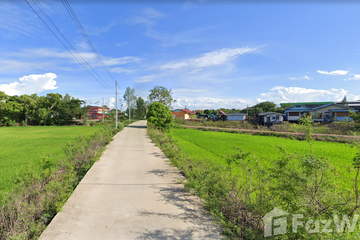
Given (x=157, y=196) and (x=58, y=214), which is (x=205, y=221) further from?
(x=58, y=214)

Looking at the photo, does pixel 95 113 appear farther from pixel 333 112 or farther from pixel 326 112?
pixel 333 112

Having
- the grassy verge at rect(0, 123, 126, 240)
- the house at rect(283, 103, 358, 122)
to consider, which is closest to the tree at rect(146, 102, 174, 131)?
the grassy verge at rect(0, 123, 126, 240)

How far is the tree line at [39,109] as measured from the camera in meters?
33.2

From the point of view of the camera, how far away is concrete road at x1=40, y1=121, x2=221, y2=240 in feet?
8.21

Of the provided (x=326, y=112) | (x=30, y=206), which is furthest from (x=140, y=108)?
(x=30, y=206)

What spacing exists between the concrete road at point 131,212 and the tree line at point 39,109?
3865cm

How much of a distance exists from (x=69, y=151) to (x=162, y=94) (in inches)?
1397

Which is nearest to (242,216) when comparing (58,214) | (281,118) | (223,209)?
(223,209)

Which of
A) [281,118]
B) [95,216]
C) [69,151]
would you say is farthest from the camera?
[281,118]

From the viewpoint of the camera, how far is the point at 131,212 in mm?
3074

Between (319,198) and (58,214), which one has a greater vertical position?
(319,198)

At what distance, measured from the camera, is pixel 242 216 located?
2676mm

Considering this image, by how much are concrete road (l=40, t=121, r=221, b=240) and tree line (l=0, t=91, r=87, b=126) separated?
3865 cm

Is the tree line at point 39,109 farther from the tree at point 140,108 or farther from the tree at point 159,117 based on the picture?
the tree at point 140,108
